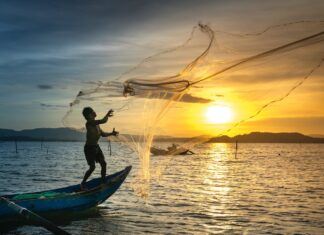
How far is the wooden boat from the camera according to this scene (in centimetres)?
1491

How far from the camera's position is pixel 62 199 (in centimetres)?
1608

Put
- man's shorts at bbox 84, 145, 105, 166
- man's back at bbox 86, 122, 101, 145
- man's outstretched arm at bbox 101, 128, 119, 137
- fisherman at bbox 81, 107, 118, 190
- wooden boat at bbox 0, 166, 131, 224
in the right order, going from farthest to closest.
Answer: man's shorts at bbox 84, 145, 105, 166 < man's back at bbox 86, 122, 101, 145 < fisherman at bbox 81, 107, 118, 190 < man's outstretched arm at bbox 101, 128, 119, 137 < wooden boat at bbox 0, 166, 131, 224

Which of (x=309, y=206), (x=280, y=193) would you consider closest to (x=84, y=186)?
(x=309, y=206)

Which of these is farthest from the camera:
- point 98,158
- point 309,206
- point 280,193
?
point 280,193

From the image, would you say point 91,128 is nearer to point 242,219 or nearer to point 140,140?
point 140,140

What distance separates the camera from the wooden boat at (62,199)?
14.9 metres

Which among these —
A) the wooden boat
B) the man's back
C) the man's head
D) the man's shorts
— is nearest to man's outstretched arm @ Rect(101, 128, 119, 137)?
the man's back

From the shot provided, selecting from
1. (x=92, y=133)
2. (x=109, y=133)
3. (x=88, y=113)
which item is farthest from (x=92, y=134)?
(x=88, y=113)

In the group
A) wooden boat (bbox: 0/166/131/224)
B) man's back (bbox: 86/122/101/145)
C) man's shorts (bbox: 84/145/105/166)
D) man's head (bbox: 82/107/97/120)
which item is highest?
man's head (bbox: 82/107/97/120)

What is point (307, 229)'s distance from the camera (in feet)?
54.1

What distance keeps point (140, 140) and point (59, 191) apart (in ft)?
18.8

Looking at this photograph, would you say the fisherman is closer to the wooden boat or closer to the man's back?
the man's back

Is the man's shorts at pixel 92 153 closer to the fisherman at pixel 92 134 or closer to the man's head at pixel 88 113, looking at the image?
the fisherman at pixel 92 134

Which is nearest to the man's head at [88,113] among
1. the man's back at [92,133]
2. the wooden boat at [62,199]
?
the man's back at [92,133]
